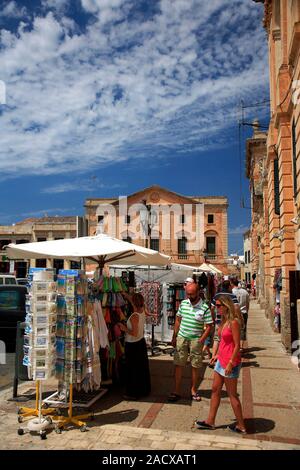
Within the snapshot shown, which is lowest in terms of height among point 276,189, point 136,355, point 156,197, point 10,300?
point 136,355

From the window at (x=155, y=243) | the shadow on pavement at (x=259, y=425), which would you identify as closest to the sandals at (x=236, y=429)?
the shadow on pavement at (x=259, y=425)

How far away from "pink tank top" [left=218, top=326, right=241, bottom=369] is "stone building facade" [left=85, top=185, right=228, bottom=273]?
1925 inches

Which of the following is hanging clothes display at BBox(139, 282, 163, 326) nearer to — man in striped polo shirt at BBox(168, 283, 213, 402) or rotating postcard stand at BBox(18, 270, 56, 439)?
man in striped polo shirt at BBox(168, 283, 213, 402)

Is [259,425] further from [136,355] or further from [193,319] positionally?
[136,355]

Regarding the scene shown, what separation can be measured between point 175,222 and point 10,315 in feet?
148

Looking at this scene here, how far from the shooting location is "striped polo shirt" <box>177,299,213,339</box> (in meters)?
6.42

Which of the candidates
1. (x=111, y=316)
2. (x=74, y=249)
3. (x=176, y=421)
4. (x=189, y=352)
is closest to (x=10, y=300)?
(x=111, y=316)

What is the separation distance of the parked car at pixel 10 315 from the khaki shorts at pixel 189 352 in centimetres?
602

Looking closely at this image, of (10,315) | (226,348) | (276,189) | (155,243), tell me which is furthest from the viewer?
(155,243)

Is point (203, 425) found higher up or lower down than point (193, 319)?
lower down

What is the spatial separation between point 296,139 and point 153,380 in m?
5.80

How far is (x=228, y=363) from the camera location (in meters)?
4.98

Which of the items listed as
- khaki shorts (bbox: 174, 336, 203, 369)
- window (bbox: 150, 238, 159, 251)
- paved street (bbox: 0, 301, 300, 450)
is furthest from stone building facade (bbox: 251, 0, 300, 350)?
window (bbox: 150, 238, 159, 251)
